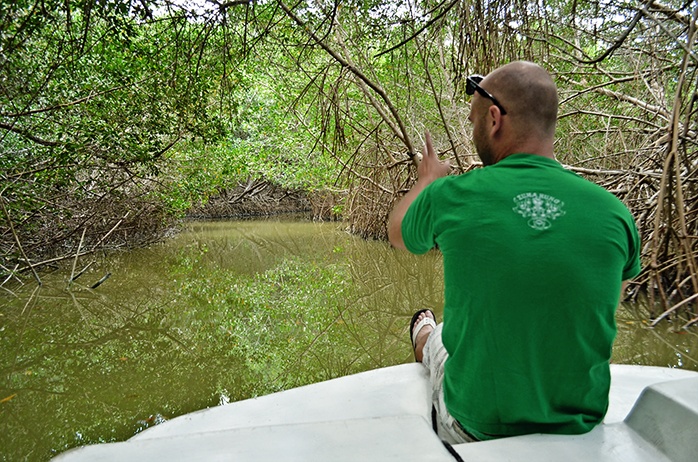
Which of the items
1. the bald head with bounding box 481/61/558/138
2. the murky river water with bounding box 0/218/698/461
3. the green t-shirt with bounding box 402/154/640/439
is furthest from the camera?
the murky river water with bounding box 0/218/698/461

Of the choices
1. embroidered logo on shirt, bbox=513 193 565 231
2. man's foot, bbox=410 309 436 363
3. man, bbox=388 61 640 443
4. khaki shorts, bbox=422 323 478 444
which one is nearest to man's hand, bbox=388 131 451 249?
man, bbox=388 61 640 443

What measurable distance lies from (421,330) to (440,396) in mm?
606

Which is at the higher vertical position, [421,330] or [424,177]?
[424,177]

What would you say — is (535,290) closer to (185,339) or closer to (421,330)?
(421,330)

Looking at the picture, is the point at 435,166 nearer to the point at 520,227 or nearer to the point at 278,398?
the point at 520,227

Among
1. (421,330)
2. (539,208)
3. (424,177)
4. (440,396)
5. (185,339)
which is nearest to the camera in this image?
(539,208)

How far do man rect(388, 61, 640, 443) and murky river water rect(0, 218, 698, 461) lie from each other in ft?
5.02

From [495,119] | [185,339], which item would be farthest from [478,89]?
[185,339]

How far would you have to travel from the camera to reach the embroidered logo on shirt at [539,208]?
766 mm

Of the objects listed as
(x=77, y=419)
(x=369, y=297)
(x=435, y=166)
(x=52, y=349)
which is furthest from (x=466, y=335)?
(x=369, y=297)

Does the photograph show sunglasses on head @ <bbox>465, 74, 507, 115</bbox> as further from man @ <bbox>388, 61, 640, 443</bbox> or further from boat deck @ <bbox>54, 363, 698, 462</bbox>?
boat deck @ <bbox>54, 363, 698, 462</bbox>

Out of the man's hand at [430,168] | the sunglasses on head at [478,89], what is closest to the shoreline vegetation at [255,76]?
the sunglasses on head at [478,89]

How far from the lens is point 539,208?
78 centimetres

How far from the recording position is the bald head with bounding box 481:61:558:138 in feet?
2.95
